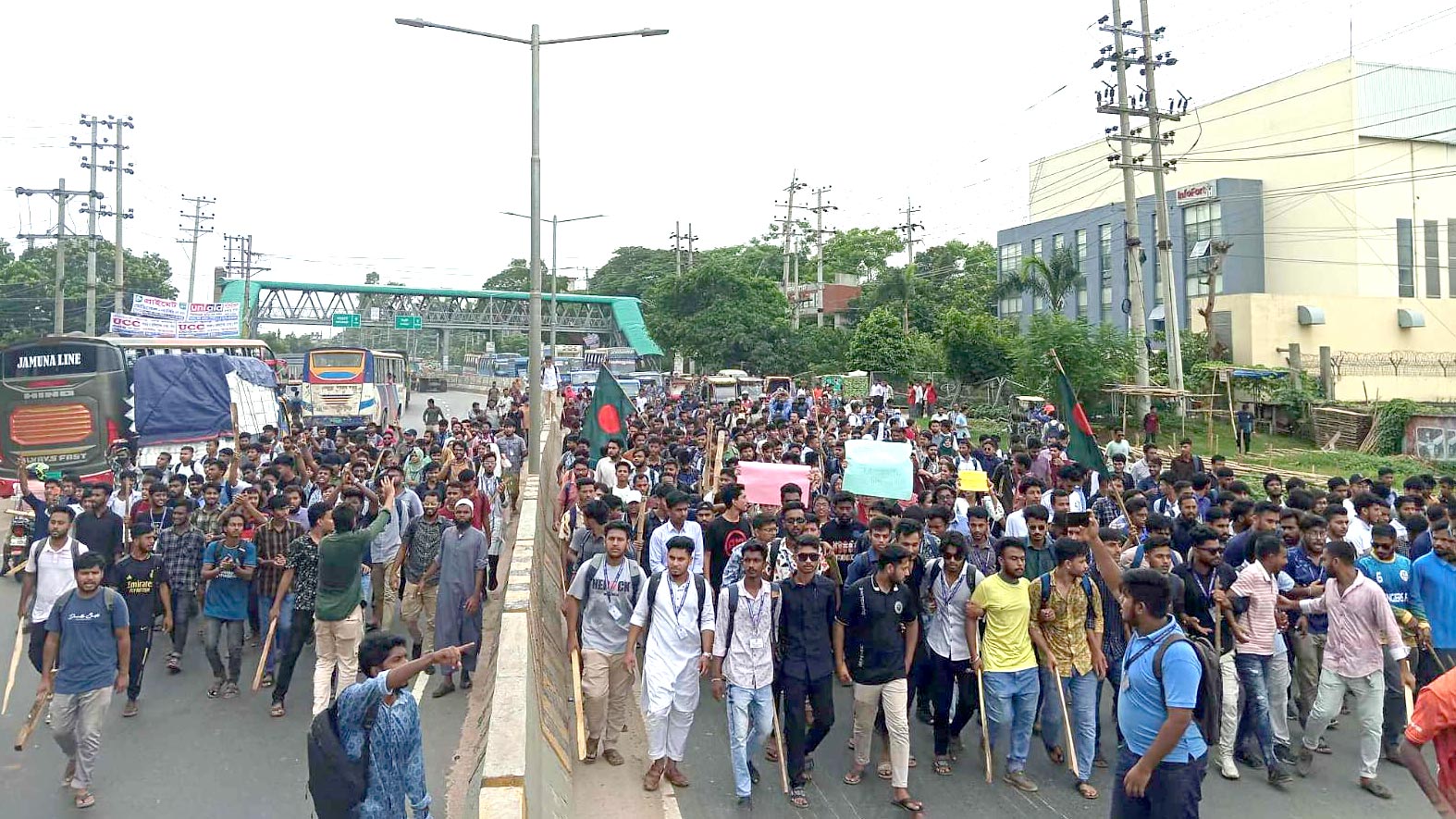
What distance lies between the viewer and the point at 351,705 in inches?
168

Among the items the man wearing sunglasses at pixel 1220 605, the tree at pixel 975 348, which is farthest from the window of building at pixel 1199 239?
the man wearing sunglasses at pixel 1220 605

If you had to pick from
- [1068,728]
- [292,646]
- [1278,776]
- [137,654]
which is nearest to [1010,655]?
[1068,728]

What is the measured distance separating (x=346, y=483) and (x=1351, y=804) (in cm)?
824

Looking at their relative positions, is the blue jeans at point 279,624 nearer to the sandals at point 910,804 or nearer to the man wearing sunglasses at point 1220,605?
the sandals at point 910,804

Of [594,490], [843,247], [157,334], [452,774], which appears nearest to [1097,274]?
[843,247]

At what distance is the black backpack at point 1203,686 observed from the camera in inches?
165

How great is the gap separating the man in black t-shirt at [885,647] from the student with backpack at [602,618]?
1.36 metres

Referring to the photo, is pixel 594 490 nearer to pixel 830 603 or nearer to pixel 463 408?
pixel 830 603

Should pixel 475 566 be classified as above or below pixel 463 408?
below


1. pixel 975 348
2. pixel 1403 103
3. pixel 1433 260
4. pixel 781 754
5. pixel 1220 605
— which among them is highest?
pixel 1403 103

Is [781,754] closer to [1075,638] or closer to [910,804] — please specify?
[910,804]

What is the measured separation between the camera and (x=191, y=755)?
6.73 meters

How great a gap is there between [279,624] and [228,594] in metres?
0.50

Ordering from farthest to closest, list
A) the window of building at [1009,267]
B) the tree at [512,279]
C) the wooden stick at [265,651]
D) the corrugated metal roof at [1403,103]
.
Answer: the tree at [512,279] < the window of building at [1009,267] < the corrugated metal roof at [1403,103] < the wooden stick at [265,651]
